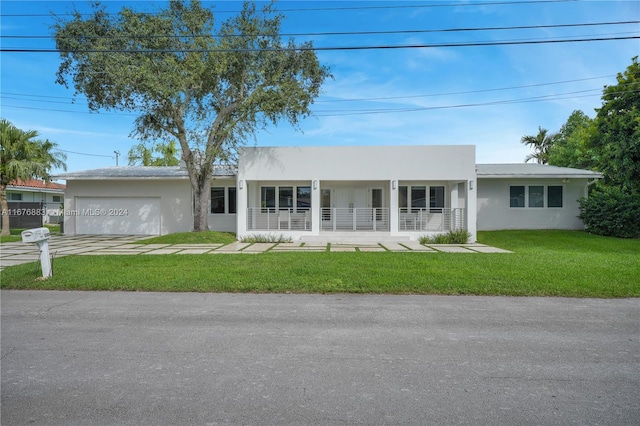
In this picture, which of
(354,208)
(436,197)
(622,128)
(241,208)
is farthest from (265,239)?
(622,128)

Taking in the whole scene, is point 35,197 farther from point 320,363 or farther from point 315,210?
point 320,363

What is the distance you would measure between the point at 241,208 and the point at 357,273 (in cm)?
879

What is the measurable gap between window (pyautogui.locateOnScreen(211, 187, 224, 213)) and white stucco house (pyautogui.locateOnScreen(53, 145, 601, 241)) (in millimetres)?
52

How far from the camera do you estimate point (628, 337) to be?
3893mm

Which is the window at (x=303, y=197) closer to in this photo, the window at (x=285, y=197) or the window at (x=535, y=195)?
the window at (x=285, y=197)

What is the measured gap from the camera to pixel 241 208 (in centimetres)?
1486

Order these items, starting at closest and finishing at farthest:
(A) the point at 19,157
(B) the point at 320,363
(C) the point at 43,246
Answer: (B) the point at 320,363
(C) the point at 43,246
(A) the point at 19,157

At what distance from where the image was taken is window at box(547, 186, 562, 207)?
1775cm

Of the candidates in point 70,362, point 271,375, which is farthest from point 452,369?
point 70,362

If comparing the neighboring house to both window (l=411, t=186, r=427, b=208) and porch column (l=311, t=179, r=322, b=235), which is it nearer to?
porch column (l=311, t=179, r=322, b=235)

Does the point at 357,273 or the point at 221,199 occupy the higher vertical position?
Answer: the point at 221,199

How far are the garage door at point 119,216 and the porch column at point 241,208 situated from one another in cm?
598

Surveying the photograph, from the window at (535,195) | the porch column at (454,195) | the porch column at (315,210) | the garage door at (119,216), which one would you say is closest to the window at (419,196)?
the porch column at (454,195)

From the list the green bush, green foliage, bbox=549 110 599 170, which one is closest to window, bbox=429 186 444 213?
the green bush
